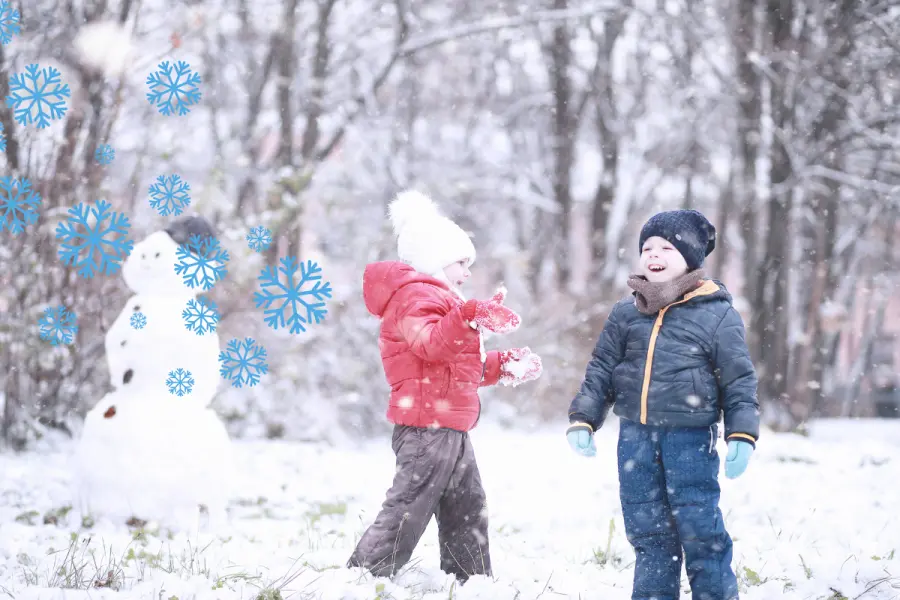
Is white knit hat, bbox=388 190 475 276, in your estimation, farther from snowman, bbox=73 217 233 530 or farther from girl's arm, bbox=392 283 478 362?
snowman, bbox=73 217 233 530

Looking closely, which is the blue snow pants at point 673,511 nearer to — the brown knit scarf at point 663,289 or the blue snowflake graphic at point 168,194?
the brown knit scarf at point 663,289

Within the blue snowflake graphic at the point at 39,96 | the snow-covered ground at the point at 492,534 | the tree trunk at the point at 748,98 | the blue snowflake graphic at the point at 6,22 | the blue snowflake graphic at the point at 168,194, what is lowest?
the snow-covered ground at the point at 492,534

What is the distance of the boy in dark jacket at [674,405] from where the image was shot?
3055 mm

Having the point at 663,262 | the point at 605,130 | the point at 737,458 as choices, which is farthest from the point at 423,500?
the point at 605,130

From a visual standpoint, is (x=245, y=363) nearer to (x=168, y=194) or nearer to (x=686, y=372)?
(x=168, y=194)

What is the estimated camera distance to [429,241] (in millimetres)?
3428

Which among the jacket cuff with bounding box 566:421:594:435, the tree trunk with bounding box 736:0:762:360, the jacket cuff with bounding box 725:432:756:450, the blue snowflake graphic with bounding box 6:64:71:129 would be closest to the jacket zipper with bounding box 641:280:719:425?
the jacket cuff with bounding box 566:421:594:435

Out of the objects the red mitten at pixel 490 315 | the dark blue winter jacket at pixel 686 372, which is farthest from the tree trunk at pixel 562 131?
the red mitten at pixel 490 315

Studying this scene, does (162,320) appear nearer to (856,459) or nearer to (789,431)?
(856,459)

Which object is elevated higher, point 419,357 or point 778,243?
point 778,243

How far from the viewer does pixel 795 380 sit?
9.56m

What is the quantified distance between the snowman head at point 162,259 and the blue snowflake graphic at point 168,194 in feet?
2.88

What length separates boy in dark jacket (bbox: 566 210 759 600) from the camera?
10.0ft

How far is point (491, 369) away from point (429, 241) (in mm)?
614
